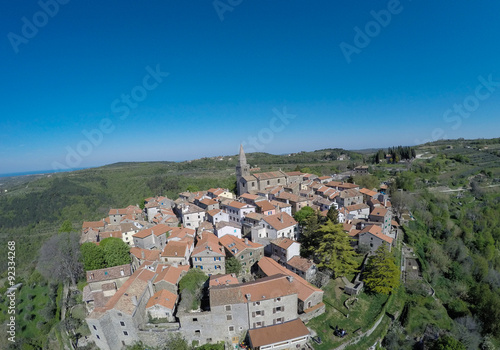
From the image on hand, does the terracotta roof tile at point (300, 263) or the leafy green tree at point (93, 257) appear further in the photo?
the leafy green tree at point (93, 257)

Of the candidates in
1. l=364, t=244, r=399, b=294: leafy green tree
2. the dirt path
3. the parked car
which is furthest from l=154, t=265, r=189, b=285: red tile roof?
l=364, t=244, r=399, b=294: leafy green tree

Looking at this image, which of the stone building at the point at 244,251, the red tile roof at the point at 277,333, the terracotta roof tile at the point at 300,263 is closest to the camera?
the red tile roof at the point at 277,333

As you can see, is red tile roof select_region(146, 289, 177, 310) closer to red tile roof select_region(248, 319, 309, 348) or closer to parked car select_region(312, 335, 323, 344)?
red tile roof select_region(248, 319, 309, 348)

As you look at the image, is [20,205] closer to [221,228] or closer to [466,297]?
[221,228]

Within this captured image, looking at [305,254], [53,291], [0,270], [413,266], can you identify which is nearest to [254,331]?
[305,254]

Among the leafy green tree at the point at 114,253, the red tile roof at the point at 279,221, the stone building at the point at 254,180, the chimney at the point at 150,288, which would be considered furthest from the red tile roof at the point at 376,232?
the leafy green tree at the point at 114,253

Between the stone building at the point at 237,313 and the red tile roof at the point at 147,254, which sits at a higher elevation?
the red tile roof at the point at 147,254

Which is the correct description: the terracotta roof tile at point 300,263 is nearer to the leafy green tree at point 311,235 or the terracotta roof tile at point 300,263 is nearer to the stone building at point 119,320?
the leafy green tree at point 311,235
